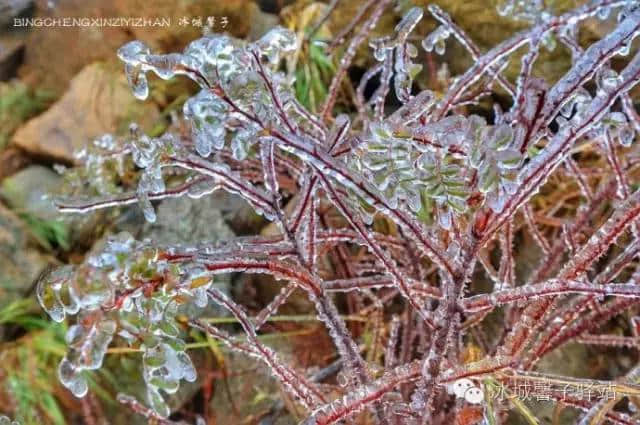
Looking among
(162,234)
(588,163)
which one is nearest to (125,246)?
(162,234)

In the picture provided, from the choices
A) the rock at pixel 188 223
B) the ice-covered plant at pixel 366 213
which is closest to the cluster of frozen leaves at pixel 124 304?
the ice-covered plant at pixel 366 213

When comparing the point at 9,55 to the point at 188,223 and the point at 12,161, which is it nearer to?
the point at 12,161

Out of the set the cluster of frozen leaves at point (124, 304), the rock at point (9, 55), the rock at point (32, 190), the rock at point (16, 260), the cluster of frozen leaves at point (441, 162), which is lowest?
the rock at point (16, 260)

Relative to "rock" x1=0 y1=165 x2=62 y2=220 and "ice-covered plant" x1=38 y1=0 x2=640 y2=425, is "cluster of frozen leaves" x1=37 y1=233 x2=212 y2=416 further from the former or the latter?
"rock" x1=0 y1=165 x2=62 y2=220

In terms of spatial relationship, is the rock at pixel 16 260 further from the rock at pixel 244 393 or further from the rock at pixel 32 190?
the rock at pixel 244 393

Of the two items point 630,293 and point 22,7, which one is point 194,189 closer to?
point 630,293

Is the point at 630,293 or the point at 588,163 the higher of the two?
the point at 630,293

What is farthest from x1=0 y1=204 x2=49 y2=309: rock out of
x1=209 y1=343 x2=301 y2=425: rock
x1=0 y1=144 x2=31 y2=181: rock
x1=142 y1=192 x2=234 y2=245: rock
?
x1=209 y1=343 x2=301 y2=425: rock
